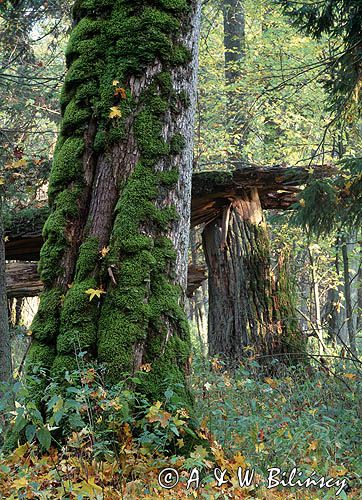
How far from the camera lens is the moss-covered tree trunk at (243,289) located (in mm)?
9227

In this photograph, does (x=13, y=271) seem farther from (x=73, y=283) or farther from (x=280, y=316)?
(x=73, y=283)

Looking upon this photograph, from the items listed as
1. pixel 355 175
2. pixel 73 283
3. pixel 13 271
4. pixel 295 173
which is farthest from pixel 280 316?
pixel 73 283

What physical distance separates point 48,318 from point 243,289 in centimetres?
537

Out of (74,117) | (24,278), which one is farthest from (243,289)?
(74,117)

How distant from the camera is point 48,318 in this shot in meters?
4.46

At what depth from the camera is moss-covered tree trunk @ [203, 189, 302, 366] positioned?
9.23 m

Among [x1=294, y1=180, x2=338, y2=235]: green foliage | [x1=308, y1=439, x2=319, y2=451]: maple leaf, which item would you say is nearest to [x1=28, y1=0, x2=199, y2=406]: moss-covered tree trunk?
[x1=308, y1=439, x2=319, y2=451]: maple leaf

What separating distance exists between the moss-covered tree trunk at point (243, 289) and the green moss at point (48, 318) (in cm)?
506

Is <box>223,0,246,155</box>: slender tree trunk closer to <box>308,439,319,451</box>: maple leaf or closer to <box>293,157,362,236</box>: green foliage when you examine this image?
<box>293,157,362,236</box>: green foliage

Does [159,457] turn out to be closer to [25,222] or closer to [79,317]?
[79,317]

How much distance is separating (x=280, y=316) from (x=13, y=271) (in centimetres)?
472

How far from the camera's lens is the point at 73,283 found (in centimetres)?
444

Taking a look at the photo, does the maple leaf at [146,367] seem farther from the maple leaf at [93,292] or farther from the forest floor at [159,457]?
the maple leaf at [93,292]

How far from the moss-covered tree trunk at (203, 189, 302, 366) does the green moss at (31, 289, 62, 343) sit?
5.06 meters
